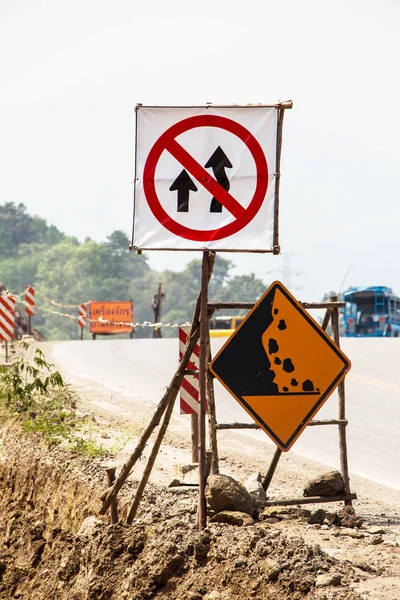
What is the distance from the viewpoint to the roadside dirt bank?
545 cm

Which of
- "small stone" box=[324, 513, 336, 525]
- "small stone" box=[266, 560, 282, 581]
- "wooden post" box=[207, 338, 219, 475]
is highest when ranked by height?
"wooden post" box=[207, 338, 219, 475]

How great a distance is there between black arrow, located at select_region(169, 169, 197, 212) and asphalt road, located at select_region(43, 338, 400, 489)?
16.1 feet

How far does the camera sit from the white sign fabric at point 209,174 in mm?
6727

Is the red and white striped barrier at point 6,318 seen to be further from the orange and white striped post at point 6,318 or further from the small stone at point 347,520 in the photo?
the small stone at point 347,520

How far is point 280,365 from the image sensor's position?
6.84 meters

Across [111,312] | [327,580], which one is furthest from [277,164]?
[111,312]

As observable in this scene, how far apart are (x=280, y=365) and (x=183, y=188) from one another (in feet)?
4.62

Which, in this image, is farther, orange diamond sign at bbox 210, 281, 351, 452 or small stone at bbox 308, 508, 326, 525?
small stone at bbox 308, 508, 326, 525

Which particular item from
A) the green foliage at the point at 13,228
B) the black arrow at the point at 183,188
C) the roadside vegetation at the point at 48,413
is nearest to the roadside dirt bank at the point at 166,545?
the roadside vegetation at the point at 48,413

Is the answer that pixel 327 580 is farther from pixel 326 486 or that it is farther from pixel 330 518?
pixel 326 486

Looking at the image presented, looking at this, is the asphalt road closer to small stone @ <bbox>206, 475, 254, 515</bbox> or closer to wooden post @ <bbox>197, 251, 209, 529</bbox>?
small stone @ <bbox>206, 475, 254, 515</bbox>

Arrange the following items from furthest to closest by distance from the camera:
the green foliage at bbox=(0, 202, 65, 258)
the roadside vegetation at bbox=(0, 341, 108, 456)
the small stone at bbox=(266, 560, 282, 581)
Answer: the green foliage at bbox=(0, 202, 65, 258) < the roadside vegetation at bbox=(0, 341, 108, 456) < the small stone at bbox=(266, 560, 282, 581)

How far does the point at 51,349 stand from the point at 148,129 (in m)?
25.8

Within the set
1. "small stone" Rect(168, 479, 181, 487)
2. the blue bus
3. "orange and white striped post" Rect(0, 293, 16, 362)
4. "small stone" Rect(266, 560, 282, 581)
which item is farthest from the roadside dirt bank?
the blue bus
